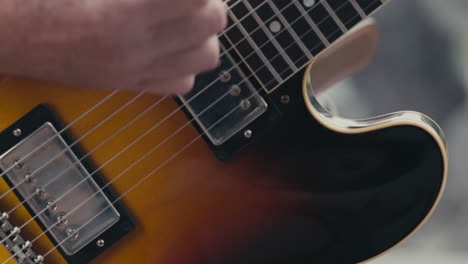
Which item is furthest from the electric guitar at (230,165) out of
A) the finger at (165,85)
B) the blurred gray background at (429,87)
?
the blurred gray background at (429,87)

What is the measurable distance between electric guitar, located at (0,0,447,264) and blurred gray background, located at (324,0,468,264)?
0.63m

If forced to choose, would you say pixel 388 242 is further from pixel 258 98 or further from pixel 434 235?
pixel 434 235

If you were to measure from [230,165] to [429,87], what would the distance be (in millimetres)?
804

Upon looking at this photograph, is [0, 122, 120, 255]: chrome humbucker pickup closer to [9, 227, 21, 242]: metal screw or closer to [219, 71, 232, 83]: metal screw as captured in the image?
[9, 227, 21, 242]: metal screw

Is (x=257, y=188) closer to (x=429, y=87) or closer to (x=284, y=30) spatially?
(x=284, y=30)

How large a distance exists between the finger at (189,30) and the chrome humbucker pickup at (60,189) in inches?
8.0

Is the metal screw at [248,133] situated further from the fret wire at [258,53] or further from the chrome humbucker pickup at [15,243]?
the chrome humbucker pickup at [15,243]

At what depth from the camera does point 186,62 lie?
0.43m

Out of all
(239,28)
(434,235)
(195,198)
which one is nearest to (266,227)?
(195,198)

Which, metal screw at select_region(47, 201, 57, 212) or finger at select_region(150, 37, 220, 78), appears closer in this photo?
finger at select_region(150, 37, 220, 78)

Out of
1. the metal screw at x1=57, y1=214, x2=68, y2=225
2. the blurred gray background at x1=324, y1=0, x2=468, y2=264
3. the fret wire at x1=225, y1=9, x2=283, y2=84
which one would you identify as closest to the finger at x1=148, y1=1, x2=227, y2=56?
the fret wire at x1=225, y1=9, x2=283, y2=84

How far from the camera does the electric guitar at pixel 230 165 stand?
1.85 feet

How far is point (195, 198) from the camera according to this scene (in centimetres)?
60

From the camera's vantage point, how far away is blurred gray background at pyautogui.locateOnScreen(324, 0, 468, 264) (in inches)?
48.7
